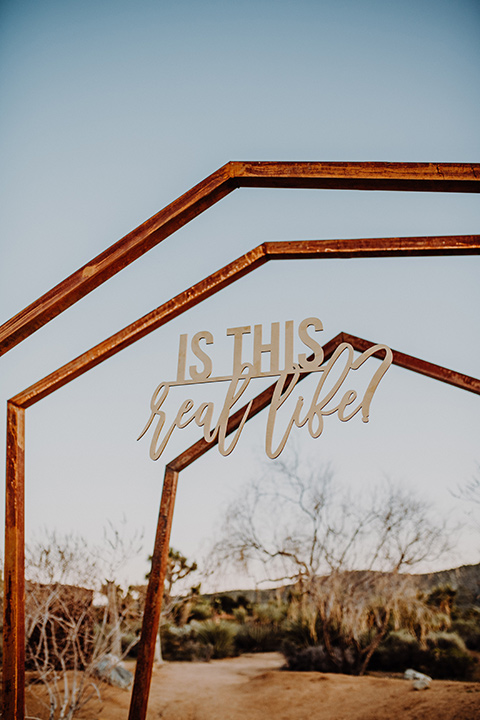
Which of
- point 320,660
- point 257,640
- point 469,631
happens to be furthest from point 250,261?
point 257,640

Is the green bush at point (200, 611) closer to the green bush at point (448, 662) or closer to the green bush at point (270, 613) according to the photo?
the green bush at point (270, 613)

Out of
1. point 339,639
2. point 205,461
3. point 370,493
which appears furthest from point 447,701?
point 205,461

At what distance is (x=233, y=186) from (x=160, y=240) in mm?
529

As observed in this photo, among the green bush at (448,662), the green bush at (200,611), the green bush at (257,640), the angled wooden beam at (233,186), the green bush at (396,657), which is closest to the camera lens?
the angled wooden beam at (233,186)

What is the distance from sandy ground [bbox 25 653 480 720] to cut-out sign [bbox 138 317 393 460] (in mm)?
7282

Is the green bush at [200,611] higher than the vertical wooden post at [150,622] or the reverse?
the reverse

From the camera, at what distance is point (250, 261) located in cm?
355

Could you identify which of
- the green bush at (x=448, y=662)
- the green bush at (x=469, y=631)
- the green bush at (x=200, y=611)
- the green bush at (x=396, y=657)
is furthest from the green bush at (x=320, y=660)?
the green bush at (x=200, y=611)

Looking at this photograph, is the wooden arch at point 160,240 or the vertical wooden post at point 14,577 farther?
the vertical wooden post at point 14,577

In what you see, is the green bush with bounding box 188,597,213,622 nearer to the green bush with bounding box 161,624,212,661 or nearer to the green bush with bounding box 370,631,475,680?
the green bush with bounding box 161,624,212,661

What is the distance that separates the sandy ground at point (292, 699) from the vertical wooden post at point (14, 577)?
22.0 ft

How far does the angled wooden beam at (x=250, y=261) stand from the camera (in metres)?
3.30

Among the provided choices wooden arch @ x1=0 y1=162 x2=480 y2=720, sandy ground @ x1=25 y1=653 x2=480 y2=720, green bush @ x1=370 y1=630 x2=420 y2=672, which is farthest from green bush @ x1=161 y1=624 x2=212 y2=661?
wooden arch @ x1=0 y1=162 x2=480 y2=720

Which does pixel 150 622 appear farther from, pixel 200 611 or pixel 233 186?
pixel 200 611
